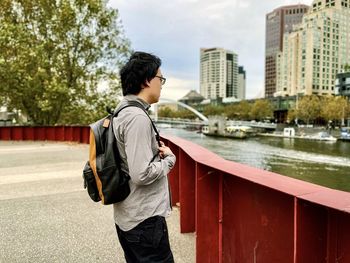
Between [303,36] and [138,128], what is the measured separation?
129m

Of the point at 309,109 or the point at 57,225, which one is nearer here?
the point at 57,225

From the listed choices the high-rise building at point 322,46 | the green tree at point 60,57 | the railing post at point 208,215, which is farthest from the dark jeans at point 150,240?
the high-rise building at point 322,46

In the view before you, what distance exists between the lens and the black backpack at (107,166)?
1.96m

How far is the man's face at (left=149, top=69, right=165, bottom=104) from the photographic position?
209 centimetres

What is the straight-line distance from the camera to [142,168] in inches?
73.3

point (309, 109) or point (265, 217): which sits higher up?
point (309, 109)

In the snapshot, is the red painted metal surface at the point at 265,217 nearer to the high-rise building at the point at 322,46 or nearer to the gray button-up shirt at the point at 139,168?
the gray button-up shirt at the point at 139,168

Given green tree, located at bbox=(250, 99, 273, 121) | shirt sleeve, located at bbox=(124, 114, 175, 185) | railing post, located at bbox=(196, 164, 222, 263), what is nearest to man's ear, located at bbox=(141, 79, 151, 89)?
shirt sleeve, located at bbox=(124, 114, 175, 185)

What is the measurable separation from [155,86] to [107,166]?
1.78 ft

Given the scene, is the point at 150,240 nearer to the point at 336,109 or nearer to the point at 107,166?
the point at 107,166

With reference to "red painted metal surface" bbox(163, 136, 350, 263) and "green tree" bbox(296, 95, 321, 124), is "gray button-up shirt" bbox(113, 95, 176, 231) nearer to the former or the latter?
"red painted metal surface" bbox(163, 136, 350, 263)

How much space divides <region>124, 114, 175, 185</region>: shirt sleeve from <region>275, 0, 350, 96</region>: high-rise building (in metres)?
121

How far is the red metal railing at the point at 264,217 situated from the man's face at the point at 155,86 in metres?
0.77

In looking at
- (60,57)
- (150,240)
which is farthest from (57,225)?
(60,57)
